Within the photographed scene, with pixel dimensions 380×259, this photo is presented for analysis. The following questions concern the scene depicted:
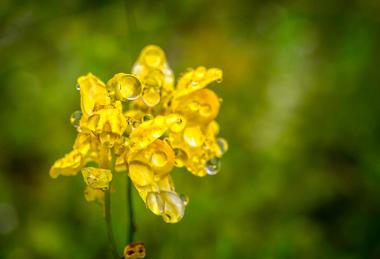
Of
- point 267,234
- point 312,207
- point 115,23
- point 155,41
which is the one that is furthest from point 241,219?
point 115,23

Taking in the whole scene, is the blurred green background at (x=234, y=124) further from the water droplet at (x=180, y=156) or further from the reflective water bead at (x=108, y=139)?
the reflective water bead at (x=108, y=139)

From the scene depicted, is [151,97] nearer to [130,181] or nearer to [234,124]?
[130,181]

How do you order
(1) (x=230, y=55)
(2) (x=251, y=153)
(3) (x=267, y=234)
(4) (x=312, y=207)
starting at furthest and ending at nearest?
(1) (x=230, y=55) → (2) (x=251, y=153) → (4) (x=312, y=207) → (3) (x=267, y=234)

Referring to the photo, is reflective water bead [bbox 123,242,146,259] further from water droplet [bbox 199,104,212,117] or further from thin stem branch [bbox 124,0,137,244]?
water droplet [bbox 199,104,212,117]

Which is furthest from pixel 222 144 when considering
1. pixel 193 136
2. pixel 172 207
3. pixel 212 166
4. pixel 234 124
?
pixel 234 124

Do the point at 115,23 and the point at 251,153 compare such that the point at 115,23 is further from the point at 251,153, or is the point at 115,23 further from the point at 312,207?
the point at 312,207

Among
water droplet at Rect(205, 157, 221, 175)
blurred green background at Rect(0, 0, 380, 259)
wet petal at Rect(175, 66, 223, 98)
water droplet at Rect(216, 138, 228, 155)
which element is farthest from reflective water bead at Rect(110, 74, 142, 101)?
blurred green background at Rect(0, 0, 380, 259)
